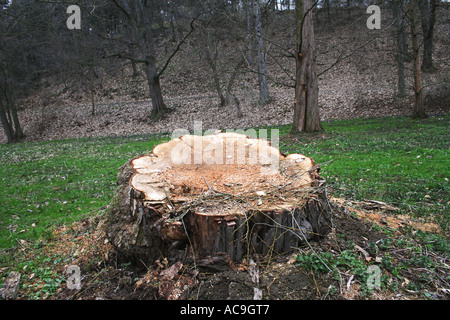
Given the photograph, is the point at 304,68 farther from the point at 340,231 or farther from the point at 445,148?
the point at 340,231

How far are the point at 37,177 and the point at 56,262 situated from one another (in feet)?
16.2

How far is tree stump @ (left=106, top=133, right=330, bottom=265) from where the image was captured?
2727 millimetres

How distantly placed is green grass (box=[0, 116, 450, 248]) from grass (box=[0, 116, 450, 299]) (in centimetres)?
2

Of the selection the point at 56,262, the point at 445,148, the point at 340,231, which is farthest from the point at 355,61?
the point at 56,262

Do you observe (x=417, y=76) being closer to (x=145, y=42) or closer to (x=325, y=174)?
(x=325, y=174)

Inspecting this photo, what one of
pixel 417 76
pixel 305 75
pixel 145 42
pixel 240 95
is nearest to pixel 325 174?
pixel 305 75

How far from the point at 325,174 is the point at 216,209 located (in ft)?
13.9

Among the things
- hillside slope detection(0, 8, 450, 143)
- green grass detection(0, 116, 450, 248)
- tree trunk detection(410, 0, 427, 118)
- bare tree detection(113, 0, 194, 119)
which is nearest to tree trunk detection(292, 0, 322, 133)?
green grass detection(0, 116, 450, 248)

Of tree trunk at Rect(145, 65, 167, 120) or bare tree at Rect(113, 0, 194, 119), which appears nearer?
bare tree at Rect(113, 0, 194, 119)

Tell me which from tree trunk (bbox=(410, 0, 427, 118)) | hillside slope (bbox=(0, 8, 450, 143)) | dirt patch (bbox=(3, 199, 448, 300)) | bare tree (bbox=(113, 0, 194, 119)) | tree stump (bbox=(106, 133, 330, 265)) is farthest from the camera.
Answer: bare tree (bbox=(113, 0, 194, 119))

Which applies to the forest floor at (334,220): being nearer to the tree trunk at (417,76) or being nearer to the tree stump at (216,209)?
the tree stump at (216,209)

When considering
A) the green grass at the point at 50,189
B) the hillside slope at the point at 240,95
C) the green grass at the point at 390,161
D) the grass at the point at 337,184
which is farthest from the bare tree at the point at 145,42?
the green grass at the point at 390,161

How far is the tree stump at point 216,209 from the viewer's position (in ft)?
8.95

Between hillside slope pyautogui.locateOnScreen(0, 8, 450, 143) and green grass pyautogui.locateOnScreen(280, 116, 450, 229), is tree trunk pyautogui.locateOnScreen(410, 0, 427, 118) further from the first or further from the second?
green grass pyautogui.locateOnScreen(280, 116, 450, 229)
